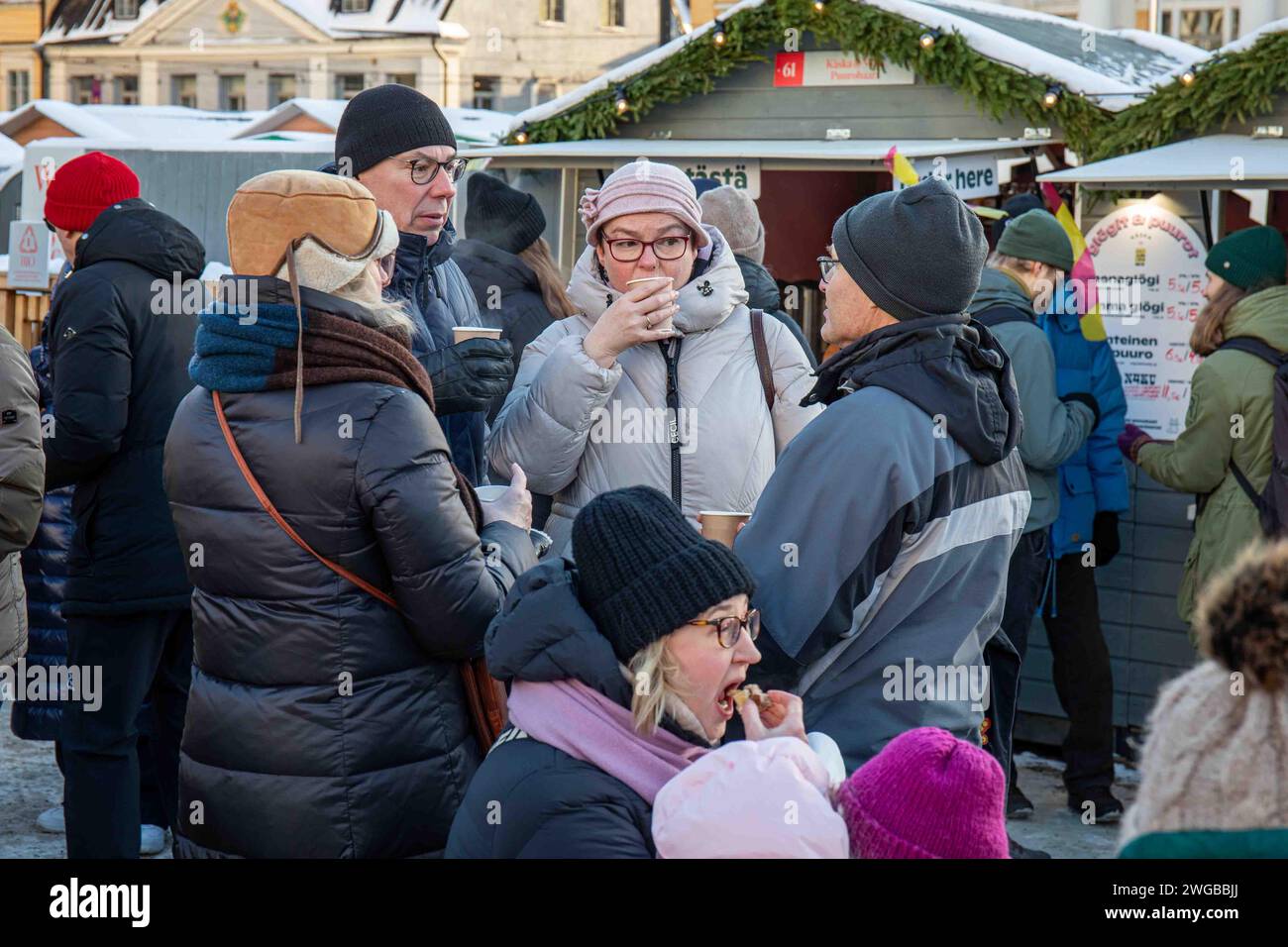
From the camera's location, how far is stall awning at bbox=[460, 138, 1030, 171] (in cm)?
769

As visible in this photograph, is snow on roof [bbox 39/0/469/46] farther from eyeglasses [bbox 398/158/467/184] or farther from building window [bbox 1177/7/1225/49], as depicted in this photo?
eyeglasses [bbox 398/158/467/184]

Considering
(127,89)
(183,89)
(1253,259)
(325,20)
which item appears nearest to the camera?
(1253,259)

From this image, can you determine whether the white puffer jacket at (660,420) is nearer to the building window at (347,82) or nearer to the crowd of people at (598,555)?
the crowd of people at (598,555)

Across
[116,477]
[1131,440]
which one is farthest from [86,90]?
[116,477]

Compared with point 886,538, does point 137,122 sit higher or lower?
higher

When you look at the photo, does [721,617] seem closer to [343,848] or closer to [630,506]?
[630,506]

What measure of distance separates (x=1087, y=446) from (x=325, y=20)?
54.3 m

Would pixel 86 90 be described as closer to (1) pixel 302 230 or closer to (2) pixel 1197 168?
(2) pixel 1197 168

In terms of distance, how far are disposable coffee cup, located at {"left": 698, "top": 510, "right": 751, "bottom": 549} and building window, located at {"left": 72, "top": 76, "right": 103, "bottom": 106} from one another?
63.1 m

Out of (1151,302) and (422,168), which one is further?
(1151,302)

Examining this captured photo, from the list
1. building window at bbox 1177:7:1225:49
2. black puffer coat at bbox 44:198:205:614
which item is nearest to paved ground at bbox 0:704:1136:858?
black puffer coat at bbox 44:198:205:614

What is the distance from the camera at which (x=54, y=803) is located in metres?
6.44

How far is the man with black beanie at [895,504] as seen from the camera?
8.95 feet

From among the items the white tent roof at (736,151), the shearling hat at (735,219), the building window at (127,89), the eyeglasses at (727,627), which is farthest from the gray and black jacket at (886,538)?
the building window at (127,89)
